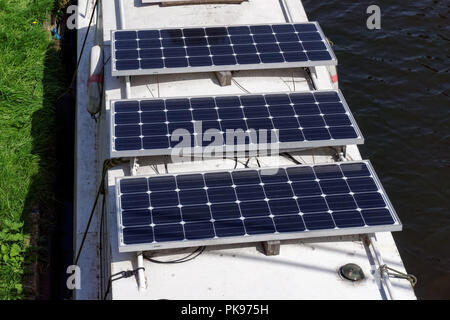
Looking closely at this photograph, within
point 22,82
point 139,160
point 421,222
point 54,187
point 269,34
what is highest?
point 269,34

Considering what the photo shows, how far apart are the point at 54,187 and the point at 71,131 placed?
6.32ft

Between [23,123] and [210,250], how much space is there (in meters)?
8.90

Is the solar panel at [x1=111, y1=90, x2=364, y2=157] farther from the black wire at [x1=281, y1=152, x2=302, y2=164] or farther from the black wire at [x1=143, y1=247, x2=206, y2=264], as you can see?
the black wire at [x1=143, y1=247, x2=206, y2=264]

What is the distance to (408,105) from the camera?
20.8m

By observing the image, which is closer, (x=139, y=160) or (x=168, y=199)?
(x=168, y=199)

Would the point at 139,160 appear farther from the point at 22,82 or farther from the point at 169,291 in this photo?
the point at 22,82

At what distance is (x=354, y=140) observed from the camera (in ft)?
42.6

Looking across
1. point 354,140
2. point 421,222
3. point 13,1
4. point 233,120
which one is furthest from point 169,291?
point 13,1

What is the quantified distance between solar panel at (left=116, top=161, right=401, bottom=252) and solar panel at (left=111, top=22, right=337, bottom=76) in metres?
3.46

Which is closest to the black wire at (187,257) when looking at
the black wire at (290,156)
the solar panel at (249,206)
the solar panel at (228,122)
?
the solar panel at (249,206)

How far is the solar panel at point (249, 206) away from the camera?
11125mm
